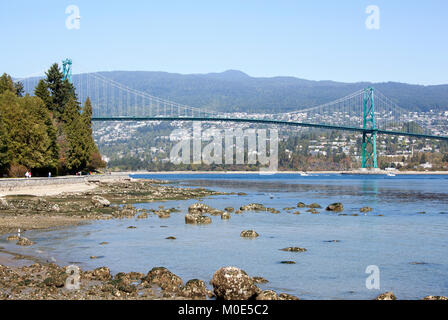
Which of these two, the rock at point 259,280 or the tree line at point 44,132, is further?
the tree line at point 44,132

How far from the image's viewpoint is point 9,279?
14.0 metres

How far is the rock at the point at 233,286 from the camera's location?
12738mm

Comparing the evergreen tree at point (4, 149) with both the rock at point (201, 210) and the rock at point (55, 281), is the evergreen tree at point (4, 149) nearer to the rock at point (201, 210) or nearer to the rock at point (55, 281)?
the rock at point (201, 210)

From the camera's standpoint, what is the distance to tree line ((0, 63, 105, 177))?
48906 mm

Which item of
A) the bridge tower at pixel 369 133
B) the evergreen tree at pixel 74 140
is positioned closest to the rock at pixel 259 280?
the evergreen tree at pixel 74 140

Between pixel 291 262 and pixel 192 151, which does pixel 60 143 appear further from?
pixel 192 151

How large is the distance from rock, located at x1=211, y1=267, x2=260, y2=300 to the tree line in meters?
36.3

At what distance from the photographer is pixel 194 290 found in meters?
13.3

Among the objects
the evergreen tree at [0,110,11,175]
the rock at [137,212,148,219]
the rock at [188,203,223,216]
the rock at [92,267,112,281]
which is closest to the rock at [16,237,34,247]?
the rock at [92,267,112,281]

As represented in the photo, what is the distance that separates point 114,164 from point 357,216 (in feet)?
520

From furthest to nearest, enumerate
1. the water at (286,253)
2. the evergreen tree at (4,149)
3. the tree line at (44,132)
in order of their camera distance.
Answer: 1. the tree line at (44,132)
2. the evergreen tree at (4,149)
3. the water at (286,253)

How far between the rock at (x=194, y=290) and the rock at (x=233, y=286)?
44 centimetres

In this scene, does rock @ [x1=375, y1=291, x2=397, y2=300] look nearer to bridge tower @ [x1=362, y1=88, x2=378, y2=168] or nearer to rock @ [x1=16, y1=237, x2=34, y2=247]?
rock @ [x1=16, y1=237, x2=34, y2=247]

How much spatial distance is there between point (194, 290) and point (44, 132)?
4104 cm
